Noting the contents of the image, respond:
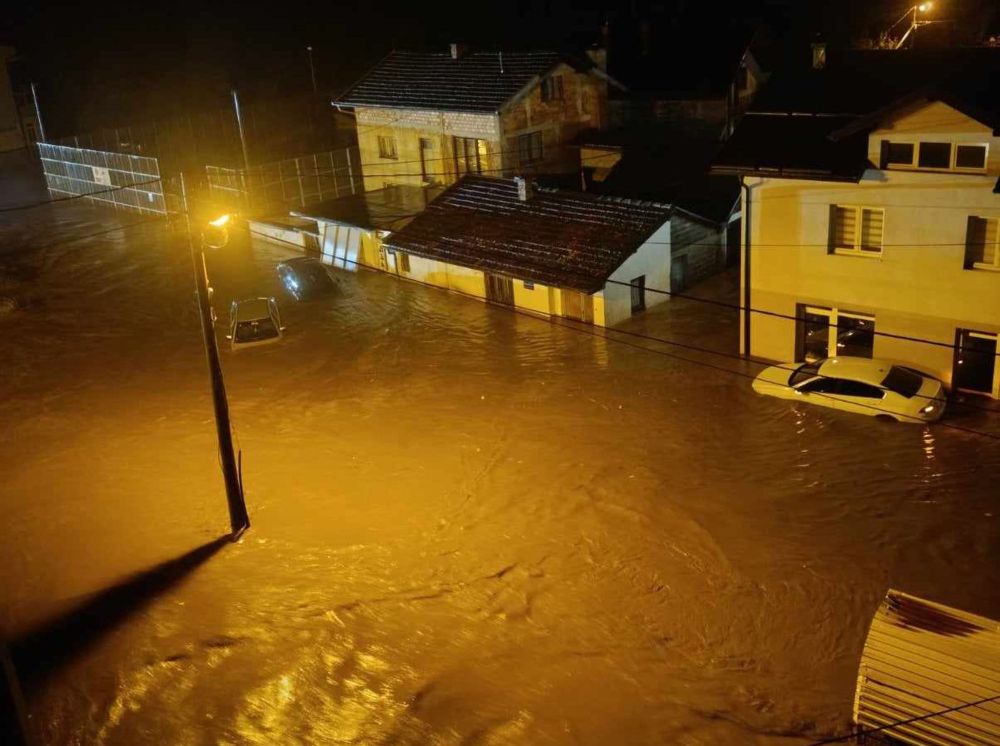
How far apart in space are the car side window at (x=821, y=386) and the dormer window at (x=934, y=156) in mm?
4788

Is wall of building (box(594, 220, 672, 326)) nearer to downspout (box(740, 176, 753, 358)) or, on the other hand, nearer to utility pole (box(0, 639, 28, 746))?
downspout (box(740, 176, 753, 358))

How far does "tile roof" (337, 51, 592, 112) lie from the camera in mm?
34781

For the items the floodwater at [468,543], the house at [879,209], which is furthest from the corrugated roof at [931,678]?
the house at [879,209]

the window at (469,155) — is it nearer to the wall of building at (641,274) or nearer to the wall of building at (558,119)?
the wall of building at (558,119)

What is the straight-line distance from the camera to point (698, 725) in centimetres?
1238

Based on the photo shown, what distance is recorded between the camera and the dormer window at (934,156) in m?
18.2

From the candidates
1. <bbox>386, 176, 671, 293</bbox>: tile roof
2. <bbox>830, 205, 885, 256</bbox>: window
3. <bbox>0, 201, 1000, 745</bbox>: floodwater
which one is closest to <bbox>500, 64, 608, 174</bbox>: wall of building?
<bbox>386, 176, 671, 293</bbox>: tile roof

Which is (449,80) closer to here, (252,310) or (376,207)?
(376,207)

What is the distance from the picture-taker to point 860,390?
19.9m

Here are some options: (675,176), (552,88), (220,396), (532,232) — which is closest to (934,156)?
(532,232)

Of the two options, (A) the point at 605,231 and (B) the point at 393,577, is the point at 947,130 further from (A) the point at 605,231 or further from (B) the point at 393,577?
(B) the point at 393,577

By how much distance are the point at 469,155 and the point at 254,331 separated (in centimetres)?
1332

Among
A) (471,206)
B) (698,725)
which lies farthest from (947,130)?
(471,206)

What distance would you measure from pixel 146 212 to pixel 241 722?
3642 centimetres
